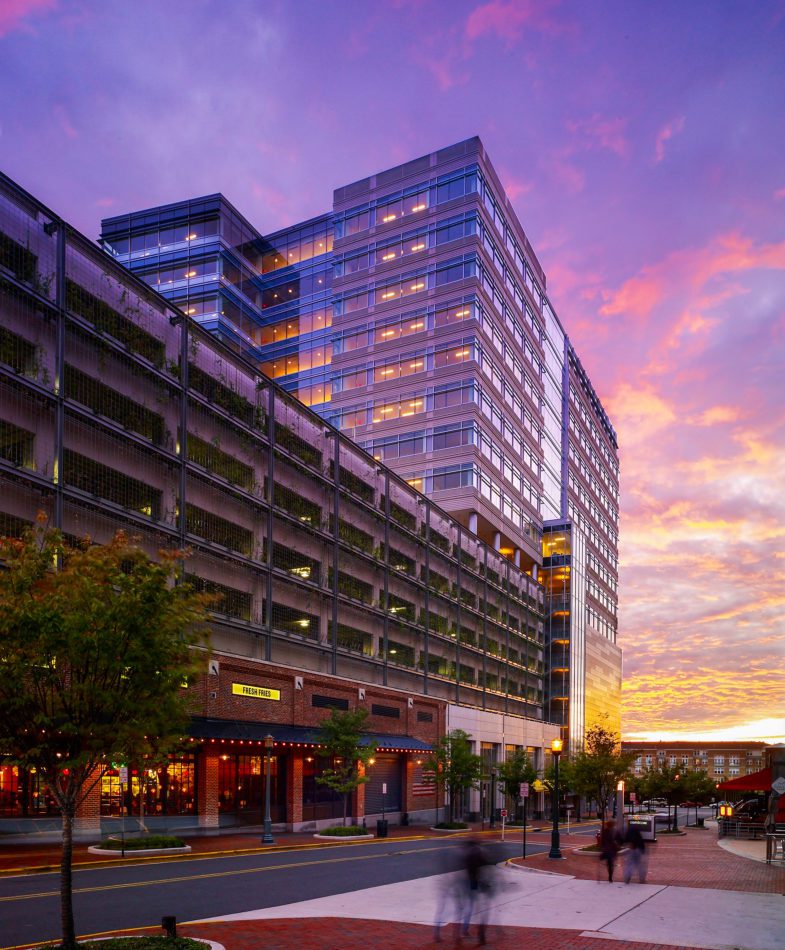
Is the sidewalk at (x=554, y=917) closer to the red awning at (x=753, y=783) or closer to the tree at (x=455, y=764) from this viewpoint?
the red awning at (x=753, y=783)

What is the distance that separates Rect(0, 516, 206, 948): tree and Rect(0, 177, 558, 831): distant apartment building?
898 cm

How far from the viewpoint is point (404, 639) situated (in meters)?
68.0

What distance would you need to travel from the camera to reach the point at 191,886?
23.4 meters

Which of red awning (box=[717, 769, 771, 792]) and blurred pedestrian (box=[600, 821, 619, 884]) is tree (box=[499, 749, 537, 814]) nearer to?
red awning (box=[717, 769, 771, 792])

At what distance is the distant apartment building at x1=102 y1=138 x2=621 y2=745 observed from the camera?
87875 millimetres

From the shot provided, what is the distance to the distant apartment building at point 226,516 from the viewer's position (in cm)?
3659

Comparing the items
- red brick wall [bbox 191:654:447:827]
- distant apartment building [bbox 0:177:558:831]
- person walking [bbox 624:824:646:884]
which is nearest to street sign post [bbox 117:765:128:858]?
distant apartment building [bbox 0:177:558:831]

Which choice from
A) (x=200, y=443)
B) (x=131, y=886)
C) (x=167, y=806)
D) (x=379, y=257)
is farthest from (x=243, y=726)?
(x=379, y=257)

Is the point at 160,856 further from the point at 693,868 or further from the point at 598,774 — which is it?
Answer: the point at 598,774

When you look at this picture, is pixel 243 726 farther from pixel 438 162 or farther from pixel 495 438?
pixel 438 162

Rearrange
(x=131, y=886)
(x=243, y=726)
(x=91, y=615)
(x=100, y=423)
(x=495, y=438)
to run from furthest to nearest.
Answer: (x=495, y=438) → (x=243, y=726) → (x=100, y=423) → (x=131, y=886) → (x=91, y=615)

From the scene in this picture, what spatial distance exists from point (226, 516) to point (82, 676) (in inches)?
1301

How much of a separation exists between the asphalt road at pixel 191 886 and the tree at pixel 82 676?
11.2 ft

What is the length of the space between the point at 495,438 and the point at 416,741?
3562 cm
